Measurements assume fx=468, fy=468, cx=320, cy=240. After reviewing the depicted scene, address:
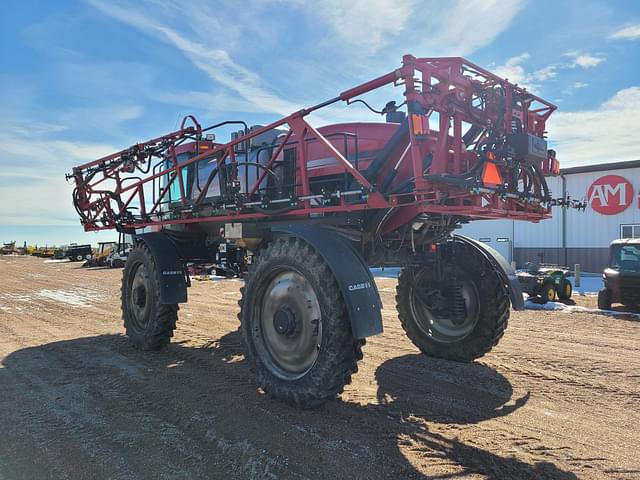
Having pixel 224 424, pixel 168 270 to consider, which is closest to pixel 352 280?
pixel 224 424

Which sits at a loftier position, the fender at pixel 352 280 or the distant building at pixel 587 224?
the distant building at pixel 587 224

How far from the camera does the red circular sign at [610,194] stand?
19562mm

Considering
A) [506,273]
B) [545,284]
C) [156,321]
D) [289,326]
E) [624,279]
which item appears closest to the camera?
[289,326]

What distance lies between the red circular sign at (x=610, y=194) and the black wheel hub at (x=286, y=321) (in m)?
20.1

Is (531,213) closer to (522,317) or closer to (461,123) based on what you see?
(461,123)

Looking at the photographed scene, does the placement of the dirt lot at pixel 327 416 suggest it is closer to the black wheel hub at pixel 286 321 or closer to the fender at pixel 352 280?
the black wheel hub at pixel 286 321

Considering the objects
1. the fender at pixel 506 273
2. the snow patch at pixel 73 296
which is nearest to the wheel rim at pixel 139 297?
the fender at pixel 506 273

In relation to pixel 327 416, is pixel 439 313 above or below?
above

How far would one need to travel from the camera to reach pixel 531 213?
15.8 feet

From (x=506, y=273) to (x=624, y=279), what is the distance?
7611 millimetres

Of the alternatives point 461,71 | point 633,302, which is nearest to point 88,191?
point 461,71

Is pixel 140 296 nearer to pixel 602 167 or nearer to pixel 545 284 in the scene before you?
pixel 545 284

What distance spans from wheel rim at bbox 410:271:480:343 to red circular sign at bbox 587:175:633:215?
58.1ft

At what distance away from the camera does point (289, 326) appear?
14.2 ft
